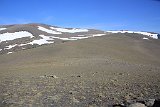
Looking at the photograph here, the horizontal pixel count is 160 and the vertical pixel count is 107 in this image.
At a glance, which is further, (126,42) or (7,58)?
(126,42)

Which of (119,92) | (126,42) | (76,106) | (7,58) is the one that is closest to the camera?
(76,106)

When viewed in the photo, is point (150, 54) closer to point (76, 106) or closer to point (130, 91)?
point (130, 91)

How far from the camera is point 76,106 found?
380 inches

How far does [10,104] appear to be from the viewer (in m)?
9.88

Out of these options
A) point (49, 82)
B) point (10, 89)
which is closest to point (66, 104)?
point (10, 89)

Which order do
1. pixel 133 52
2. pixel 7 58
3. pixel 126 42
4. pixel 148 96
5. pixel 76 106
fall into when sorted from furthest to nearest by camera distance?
pixel 126 42 → pixel 133 52 → pixel 7 58 → pixel 148 96 → pixel 76 106

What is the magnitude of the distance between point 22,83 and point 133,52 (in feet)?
84.8

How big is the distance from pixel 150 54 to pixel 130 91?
2887 centimetres

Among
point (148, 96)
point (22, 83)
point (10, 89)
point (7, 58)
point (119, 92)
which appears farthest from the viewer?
point (7, 58)

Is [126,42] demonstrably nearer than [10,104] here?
No

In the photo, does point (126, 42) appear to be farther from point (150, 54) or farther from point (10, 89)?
point (10, 89)

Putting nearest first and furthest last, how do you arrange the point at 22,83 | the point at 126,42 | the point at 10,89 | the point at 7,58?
1. the point at 10,89
2. the point at 22,83
3. the point at 7,58
4. the point at 126,42

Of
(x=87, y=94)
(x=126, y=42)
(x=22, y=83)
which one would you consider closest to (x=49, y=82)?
(x=22, y=83)

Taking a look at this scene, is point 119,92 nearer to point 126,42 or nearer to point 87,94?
point 87,94
